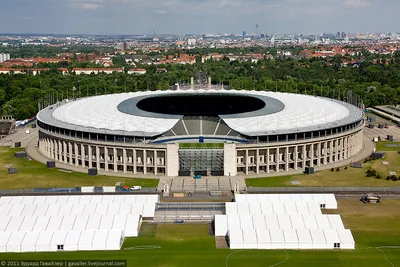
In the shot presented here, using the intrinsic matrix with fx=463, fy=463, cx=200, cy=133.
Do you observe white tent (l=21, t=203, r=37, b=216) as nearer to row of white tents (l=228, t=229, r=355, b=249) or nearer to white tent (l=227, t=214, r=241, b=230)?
white tent (l=227, t=214, r=241, b=230)

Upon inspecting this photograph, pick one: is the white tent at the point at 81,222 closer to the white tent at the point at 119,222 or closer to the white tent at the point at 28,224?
the white tent at the point at 119,222

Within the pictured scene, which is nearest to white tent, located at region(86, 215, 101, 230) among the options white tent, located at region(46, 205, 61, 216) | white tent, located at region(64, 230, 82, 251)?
white tent, located at region(64, 230, 82, 251)

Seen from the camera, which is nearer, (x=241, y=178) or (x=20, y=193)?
(x=20, y=193)

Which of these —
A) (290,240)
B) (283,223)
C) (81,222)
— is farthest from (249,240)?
(81,222)

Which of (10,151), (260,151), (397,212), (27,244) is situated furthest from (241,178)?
(10,151)

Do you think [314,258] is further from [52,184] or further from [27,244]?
[52,184]

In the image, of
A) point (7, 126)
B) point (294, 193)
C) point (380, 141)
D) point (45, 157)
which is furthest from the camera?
point (7, 126)

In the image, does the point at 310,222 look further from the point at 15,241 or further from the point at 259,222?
the point at 15,241
